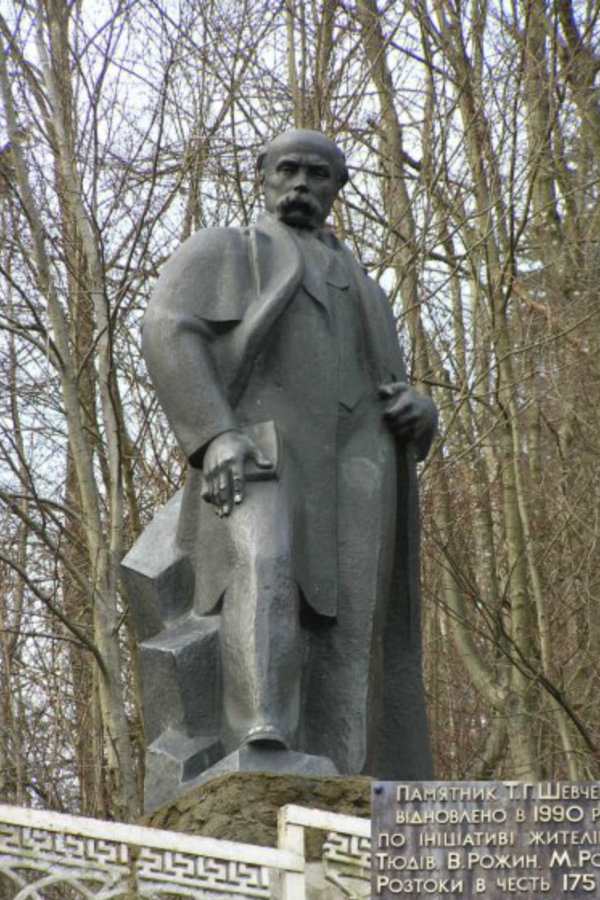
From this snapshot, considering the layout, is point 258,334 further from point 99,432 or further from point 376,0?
point 376,0

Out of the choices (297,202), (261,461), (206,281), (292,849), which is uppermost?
(297,202)

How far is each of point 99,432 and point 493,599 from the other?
309 cm

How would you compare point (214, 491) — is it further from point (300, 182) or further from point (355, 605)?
point (300, 182)

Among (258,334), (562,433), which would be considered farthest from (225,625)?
(562,433)

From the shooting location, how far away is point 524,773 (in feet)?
53.4

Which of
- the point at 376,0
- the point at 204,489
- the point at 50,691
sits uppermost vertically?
the point at 376,0

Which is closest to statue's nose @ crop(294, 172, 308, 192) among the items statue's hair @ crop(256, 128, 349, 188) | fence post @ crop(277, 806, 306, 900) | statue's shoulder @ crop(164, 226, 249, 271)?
statue's hair @ crop(256, 128, 349, 188)

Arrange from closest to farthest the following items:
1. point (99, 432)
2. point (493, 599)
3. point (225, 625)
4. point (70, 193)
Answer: point (225, 625) → point (70, 193) → point (99, 432) → point (493, 599)

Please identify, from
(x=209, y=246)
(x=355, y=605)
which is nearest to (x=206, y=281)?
(x=209, y=246)

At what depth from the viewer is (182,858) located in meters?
7.64

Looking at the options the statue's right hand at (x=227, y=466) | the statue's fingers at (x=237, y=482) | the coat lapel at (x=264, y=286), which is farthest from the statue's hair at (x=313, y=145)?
the statue's fingers at (x=237, y=482)

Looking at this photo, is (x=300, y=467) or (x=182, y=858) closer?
(x=182, y=858)

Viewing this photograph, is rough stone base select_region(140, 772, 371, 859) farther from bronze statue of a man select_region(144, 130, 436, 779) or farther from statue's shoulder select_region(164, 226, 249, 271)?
statue's shoulder select_region(164, 226, 249, 271)

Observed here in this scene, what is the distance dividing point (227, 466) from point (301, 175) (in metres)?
1.24
